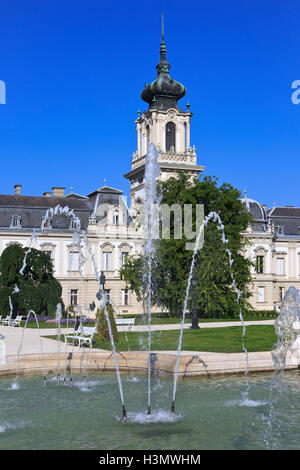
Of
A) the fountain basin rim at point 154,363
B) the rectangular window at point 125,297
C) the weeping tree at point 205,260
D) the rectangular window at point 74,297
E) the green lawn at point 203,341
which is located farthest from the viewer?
the rectangular window at point 125,297

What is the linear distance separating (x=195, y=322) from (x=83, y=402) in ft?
51.9

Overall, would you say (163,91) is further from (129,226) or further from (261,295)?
(261,295)

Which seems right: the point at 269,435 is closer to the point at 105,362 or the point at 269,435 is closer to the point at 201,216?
the point at 105,362

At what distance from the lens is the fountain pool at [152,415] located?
353 inches

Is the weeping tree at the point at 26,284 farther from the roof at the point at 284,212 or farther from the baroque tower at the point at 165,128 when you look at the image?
the roof at the point at 284,212

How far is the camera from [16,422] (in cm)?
1015

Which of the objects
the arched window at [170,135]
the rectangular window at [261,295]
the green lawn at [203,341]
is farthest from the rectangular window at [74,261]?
the green lawn at [203,341]

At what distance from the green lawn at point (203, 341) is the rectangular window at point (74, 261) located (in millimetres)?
27667

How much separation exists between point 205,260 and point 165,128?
1054 inches

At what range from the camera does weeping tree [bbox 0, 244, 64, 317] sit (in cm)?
3903

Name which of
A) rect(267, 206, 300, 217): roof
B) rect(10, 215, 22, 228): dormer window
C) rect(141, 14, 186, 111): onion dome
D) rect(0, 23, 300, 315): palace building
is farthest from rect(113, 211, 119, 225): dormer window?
rect(267, 206, 300, 217): roof

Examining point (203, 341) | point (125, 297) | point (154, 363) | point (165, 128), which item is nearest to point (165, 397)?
point (154, 363)

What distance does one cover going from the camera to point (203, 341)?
2059 cm

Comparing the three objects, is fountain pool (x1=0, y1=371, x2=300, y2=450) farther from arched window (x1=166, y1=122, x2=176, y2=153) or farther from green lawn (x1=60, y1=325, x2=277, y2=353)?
arched window (x1=166, y1=122, x2=176, y2=153)
